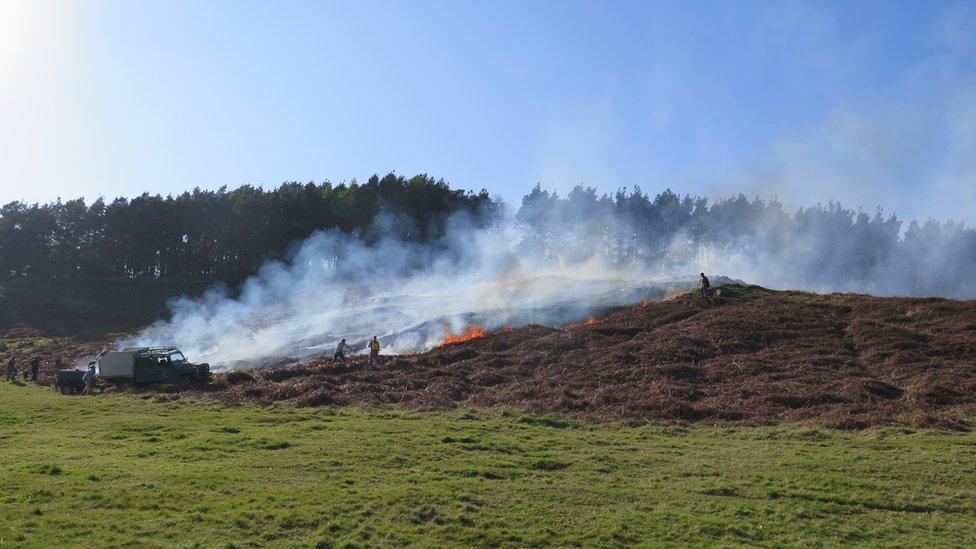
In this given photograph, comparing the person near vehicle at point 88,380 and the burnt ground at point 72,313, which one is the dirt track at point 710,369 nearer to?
the person near vehicle at point 88,380

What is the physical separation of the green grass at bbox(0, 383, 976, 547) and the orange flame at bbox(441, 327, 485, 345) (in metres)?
20.2

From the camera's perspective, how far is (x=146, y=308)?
79.8 metres

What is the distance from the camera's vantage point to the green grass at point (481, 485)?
12625 mm

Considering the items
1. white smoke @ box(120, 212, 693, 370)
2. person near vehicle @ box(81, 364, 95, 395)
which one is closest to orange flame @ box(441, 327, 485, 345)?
white smoke @ box(120, 212, 693, 370)

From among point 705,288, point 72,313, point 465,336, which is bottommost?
point 465,336

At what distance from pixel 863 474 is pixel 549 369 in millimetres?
19236

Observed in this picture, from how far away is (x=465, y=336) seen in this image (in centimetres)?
4656

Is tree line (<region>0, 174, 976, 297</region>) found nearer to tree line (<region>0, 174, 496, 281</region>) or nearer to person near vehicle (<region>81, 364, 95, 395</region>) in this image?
tree line (<region>0, 174, 496, 281</region>)

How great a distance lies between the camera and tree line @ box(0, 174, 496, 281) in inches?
3674

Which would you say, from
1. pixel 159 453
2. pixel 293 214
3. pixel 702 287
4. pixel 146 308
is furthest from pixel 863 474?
pixel 293 214

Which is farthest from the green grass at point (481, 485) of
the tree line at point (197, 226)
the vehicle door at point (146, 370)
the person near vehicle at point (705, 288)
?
the tree line at point (197, 226)

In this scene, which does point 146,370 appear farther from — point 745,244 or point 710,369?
point 745,244

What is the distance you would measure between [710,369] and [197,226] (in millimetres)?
80908

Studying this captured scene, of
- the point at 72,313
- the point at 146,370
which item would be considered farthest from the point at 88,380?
the point at 72,313
